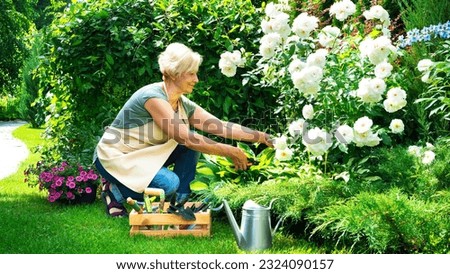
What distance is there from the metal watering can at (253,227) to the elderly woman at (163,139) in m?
0.49

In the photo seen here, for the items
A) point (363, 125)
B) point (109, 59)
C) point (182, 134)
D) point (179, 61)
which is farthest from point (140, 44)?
point (363, 125)

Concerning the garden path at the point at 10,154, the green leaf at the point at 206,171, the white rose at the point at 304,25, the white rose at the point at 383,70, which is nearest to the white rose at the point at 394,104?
the white rose at the point at 383,70

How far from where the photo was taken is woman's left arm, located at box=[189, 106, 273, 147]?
151 inches

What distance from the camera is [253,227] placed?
3.10 meters

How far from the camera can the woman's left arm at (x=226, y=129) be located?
384 cm

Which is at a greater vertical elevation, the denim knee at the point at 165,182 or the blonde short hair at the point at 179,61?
the blonde short hair at the point at 179,61

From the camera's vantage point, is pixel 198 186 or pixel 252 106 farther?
pixel 252 106

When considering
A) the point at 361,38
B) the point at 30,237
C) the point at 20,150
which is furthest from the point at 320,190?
the point at 20,150

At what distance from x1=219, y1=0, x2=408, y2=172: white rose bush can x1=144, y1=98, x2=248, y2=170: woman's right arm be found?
242mm

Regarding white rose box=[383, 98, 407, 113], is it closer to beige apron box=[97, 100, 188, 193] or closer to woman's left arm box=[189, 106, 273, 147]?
woman's left arm box=[189, 106, 273, 147]

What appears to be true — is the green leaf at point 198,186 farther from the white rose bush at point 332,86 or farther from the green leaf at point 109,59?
the green leaf at point 109,59

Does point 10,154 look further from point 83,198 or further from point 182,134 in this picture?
point 182,134

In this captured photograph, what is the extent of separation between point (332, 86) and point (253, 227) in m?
1.04

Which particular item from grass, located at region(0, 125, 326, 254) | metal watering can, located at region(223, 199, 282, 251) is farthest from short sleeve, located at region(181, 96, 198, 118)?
metal watering can, located at region(223, 199, 282, 251)
